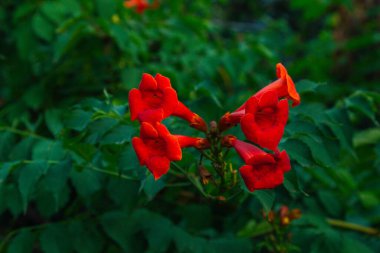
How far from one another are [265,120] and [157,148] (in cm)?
38

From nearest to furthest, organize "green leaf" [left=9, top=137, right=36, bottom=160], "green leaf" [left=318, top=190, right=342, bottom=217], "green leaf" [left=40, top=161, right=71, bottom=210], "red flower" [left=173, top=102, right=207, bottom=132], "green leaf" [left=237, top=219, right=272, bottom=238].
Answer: "red flower" [left=173, top=102, right=207, bottom=132], "green leaf" [left=40, top=161, right=71, bottom=210], "green leaf" [left=9, top=137, right=36, bottom=160], "green leaf" [left=237, top=219, right=272, bottom=238], "green leaf" [left=318, top=190, right=342, bottom=217]

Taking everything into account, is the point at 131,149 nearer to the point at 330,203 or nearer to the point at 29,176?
the point at 29,176

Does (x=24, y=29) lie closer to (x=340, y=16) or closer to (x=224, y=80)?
(x=224, y=80)

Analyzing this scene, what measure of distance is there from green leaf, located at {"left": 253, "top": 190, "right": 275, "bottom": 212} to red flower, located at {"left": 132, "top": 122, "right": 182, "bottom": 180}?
34cm

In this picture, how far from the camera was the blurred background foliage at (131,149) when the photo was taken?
2.27 m

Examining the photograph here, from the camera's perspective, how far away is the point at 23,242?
8.43ft

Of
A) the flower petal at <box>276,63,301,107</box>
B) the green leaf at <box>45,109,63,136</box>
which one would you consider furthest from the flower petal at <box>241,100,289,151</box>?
the green leaf at <box>45,109,63,136</box>

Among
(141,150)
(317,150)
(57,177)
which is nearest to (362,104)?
(317,150)

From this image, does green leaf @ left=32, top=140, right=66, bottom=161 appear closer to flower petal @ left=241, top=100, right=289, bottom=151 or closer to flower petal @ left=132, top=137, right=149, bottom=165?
flower petal @ left=132, top=137, right=149, bottom=165

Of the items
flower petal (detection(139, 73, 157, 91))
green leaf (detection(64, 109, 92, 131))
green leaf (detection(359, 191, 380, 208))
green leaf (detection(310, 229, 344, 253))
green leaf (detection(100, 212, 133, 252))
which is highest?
flower petal (detection(139, 73, 157, 91))

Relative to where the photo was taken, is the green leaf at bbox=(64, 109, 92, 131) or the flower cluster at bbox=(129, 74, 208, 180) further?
the green leaf at bbox=(64, 109, 92, 131)

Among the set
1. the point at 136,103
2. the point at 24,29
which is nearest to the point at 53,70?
the point at 24,29

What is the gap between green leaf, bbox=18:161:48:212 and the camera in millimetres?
2193

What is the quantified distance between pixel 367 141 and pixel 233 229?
1.20 metres
